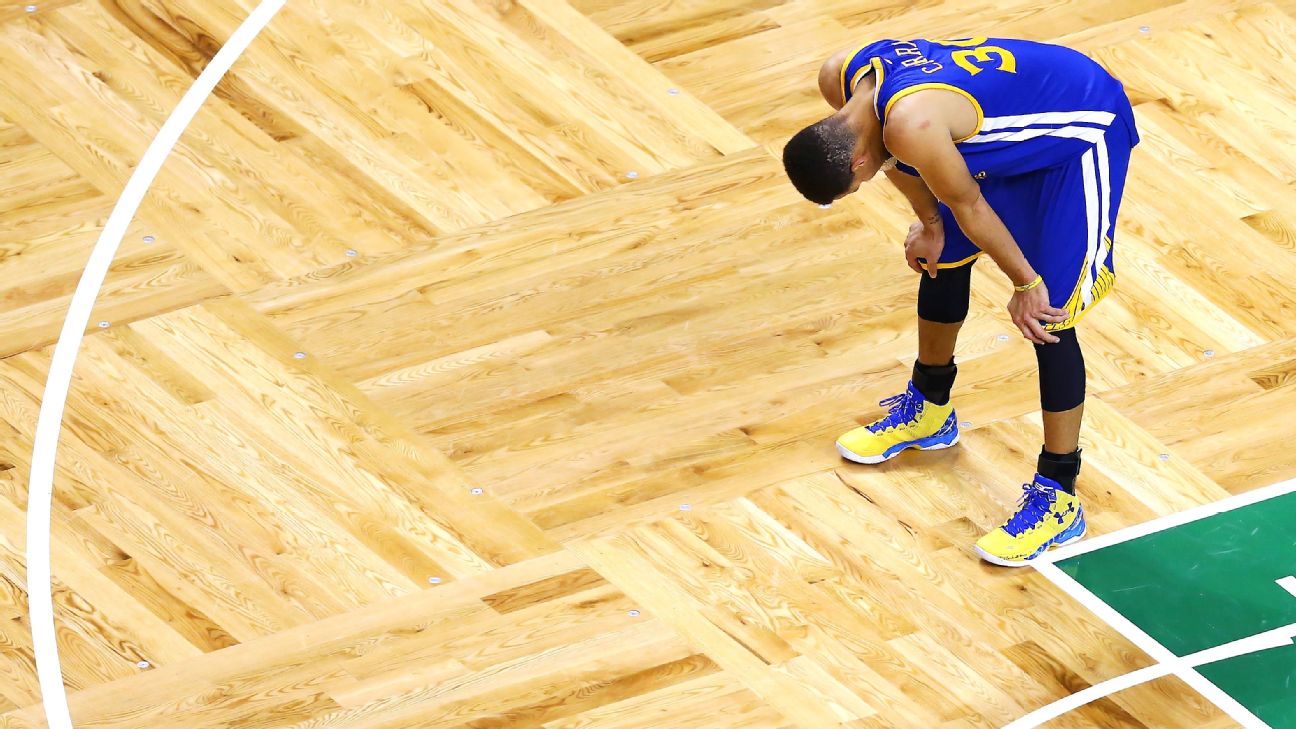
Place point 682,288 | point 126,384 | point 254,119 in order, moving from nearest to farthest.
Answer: point 126,384 → point 682,288 → point 254,119

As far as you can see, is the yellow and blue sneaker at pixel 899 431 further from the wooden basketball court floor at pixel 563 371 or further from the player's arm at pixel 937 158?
the player's arm at pixel 937 158

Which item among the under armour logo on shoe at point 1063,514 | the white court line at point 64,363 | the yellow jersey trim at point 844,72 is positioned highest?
the white court line at point 64,363

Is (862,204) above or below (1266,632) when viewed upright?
above

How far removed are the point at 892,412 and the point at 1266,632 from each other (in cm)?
85

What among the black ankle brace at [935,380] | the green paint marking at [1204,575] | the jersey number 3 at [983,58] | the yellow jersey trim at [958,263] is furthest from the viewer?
the black ankle brace at [935,380]

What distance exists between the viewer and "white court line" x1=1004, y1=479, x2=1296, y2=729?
395cm

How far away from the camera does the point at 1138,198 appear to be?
17.2ft

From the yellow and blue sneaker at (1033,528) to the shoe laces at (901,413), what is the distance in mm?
316

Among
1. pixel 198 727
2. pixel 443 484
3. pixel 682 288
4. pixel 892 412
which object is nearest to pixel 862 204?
pixel 682 288

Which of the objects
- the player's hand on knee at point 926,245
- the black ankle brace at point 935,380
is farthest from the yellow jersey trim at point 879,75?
the black ankle brace at point 935,380

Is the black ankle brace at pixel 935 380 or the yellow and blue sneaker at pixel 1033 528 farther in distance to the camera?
the black ankle brace at pixel 935 380

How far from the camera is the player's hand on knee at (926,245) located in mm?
4168

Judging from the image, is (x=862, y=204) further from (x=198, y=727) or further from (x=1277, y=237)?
(x=198, y=727)

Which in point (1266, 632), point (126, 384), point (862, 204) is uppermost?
point (126, 384)
